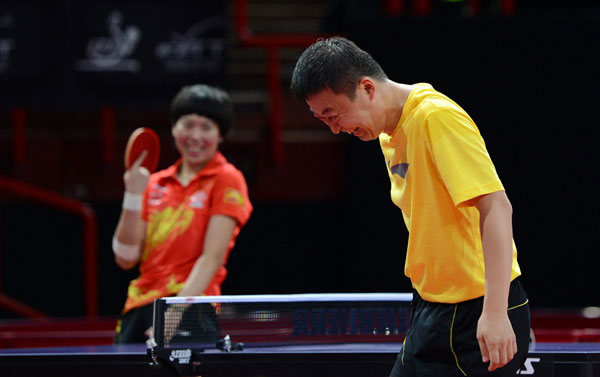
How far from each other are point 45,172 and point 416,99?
5572mm

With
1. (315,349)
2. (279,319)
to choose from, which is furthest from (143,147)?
(315,349)

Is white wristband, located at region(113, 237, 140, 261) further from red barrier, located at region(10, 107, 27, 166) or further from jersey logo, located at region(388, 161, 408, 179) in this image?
red barrier, located at region(10, 107, 27, 166)

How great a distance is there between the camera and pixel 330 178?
292 inches

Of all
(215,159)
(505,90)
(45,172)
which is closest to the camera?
(215,159)

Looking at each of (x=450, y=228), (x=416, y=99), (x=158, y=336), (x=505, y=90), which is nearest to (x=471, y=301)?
(x=450, y=228)

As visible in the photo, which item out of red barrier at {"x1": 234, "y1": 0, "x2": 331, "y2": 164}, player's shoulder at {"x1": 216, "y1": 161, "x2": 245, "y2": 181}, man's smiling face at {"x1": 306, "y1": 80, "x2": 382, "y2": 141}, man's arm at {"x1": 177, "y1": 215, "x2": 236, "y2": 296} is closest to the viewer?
man's smiling face at {"x1": 306, "y1": 80, "x2": 382, "y2": 141}

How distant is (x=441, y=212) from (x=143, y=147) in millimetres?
1714

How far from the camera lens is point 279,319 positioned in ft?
10.0

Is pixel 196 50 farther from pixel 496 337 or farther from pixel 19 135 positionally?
pixel 496 337

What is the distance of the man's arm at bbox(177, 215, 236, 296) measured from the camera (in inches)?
132

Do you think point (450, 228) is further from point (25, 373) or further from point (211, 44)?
point (211, 44)

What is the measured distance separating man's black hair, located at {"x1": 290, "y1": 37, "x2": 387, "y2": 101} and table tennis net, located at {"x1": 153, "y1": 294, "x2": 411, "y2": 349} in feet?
3.07

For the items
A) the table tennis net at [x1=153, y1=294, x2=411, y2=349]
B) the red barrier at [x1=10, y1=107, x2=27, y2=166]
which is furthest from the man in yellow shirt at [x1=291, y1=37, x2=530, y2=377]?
the red barrier at [x1=10, y1=107, x2=27, y2=166]

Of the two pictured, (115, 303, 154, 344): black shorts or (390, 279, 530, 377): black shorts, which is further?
(115, 303, 154, 344): black shorts
